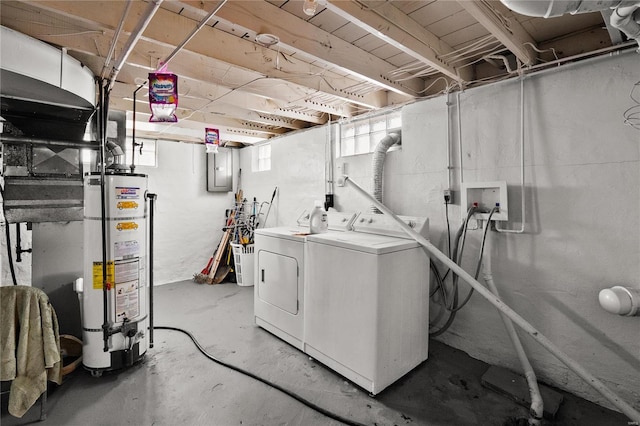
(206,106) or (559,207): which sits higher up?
(206,106)

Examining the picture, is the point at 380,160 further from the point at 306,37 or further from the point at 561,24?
the point at 561,24

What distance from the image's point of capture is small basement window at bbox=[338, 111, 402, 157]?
3.02m

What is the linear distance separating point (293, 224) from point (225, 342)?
185 cm

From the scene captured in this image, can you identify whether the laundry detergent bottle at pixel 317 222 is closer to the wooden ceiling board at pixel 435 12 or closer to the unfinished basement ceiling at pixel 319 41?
the unfinished basement ceiling at pixel 319 41

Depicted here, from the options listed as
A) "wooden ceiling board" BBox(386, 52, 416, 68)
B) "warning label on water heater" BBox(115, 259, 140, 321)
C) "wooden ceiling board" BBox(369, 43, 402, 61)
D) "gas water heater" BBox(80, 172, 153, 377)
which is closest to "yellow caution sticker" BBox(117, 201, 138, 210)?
"gas water heater" BBox(80, 172, 153, 377)

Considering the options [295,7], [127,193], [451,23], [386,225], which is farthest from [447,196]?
[127,193]

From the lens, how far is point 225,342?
8.64 feet

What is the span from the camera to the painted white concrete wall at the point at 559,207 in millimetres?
1769

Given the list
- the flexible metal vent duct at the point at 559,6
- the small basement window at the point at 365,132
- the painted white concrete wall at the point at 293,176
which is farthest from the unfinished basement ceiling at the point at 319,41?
the painted white concrete wall at the point at 293,176

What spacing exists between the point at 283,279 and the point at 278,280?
0.08 metres

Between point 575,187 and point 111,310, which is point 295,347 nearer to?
point 111,310

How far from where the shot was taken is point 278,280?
2670mm

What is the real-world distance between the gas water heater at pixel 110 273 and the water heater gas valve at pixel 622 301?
305 cm

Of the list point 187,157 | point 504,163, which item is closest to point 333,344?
point 504,163
